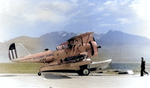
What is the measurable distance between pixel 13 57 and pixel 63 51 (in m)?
1.76

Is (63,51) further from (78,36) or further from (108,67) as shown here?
(108,67)

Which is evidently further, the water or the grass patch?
the water

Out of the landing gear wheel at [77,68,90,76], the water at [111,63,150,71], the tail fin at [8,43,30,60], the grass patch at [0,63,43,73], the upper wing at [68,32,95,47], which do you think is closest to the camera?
the tail fin at [8,43,30,60]

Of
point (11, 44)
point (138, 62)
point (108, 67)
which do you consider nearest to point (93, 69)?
point (108, 67)

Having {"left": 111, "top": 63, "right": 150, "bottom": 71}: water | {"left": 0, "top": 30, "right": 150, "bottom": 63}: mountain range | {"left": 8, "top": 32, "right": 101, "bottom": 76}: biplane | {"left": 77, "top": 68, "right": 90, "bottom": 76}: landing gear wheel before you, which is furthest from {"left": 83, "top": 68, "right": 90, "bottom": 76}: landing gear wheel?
{"left": 111, "top": 63, "right": 150, "bottom": 71}: water

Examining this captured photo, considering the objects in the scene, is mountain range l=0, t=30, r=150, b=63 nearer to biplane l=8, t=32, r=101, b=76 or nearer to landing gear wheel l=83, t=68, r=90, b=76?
biplane l=8, t=32, r=101, b=76

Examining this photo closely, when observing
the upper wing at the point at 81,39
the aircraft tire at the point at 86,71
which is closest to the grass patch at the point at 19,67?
the upper wing at the point at 81,39

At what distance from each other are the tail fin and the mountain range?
164mm

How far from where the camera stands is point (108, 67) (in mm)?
9906

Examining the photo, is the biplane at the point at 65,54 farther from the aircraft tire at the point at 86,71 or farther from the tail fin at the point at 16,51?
the aircraft tire at the point at 86,71

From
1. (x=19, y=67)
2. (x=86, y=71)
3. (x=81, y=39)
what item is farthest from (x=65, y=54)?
(x=19, y=67)

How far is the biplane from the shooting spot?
8.43 metres

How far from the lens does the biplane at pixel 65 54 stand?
332 inches

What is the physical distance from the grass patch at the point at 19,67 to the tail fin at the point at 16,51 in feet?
1.28
